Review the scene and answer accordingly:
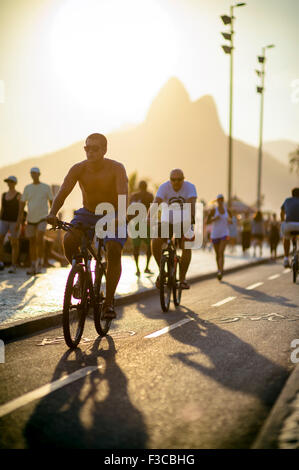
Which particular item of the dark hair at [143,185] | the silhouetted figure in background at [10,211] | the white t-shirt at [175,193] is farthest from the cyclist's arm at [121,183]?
the dark hair at [143,185]

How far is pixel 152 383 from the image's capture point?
4500mm

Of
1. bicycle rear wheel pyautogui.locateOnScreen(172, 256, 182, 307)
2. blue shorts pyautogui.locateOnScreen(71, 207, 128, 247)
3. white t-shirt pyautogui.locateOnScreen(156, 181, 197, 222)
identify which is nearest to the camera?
blue shorts pyautogui.locateOnScreen(71, 207, 128, 247)

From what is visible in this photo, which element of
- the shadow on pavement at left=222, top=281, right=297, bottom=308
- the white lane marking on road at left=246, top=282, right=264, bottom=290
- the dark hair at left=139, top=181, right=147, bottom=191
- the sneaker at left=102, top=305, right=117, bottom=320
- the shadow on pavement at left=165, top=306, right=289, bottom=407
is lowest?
the white lane marking on road at left=246, top=282, right=264, bottom=290

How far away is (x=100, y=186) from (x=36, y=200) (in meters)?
6.26

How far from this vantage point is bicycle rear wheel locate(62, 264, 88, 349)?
5449 mm

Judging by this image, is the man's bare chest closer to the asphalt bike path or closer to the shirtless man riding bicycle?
the shirtless man riding bicycle

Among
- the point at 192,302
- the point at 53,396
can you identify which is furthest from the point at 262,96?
the point at 53,396

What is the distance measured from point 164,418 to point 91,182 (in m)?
3.03

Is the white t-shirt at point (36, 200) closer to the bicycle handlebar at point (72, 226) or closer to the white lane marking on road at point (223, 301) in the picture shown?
the white lane marking on road at point (223, 301)

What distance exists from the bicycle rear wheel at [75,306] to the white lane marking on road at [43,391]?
627mm

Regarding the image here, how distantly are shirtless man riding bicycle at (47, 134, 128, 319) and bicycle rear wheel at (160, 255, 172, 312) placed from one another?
2112 millimetres

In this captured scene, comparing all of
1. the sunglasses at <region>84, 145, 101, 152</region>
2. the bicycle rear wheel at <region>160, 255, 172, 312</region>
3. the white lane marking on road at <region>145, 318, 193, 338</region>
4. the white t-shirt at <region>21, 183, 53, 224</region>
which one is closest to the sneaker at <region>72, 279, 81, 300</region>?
the white lane marking on road at <region>145, 318, 193, 338</region>

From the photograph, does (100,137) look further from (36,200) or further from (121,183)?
(36,200)

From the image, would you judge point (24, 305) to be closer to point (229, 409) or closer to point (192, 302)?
point (192, 302)
